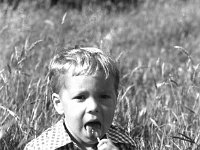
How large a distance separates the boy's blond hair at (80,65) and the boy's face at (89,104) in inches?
1.1

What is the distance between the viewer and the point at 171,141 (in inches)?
111

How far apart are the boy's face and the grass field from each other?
0.85ft

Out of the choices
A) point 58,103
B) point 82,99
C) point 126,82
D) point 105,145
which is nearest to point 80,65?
point 82,99

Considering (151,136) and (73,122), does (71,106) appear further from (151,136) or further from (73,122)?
(151,136)

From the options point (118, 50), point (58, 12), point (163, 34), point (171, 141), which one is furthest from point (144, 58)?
point (171, 141)

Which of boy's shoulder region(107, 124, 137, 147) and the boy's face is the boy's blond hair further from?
boy's shoulder region(107, 124, 137, 147)

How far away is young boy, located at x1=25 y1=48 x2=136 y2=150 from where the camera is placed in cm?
227

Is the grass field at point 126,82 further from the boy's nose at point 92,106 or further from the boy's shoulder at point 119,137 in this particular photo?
the boy's nose at point 92,106

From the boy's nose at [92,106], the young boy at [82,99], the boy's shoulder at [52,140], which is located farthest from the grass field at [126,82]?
the boy's nose at [92,106]

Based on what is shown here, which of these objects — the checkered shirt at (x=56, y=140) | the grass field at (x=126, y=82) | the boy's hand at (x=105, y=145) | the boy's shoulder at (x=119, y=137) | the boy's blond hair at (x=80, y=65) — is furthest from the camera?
the grass field at (x=126, y=82)

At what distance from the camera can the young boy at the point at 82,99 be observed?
227 centimetres

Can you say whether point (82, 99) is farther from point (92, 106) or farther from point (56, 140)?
point (56, 140)

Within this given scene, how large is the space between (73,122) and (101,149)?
0.66 ft

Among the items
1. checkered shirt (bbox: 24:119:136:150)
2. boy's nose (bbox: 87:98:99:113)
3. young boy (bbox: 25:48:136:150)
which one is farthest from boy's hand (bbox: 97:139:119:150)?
checkered shirt (bbox: 24:119:136:150)
